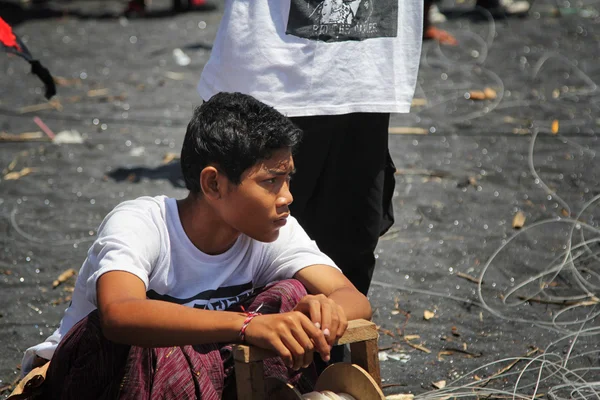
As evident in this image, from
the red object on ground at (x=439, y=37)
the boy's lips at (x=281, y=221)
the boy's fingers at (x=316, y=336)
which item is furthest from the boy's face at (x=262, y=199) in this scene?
the red object on ground at (x=439, y=37)

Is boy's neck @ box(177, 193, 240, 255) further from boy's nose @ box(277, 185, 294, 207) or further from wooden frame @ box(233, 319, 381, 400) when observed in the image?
wooden frame @ box(233, 319, 381, 400)

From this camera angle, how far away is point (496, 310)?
3.40 metres

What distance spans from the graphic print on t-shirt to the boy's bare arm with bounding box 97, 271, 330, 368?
0.86ft

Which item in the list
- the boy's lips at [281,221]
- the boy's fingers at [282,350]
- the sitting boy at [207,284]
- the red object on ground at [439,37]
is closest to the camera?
the boy's fingers at [282,350]

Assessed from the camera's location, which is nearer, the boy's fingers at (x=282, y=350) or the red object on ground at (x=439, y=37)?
the boy's fingers at (x=282, y=350)

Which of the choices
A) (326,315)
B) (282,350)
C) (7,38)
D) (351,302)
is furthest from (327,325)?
(7,38)

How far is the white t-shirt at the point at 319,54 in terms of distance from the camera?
2.53m

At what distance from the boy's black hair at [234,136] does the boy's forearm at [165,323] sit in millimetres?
419

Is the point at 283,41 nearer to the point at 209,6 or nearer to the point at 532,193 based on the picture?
the point at 532,193

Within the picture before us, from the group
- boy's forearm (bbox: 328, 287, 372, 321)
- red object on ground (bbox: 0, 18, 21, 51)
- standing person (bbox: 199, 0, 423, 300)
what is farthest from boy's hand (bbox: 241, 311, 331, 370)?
red object on ground (bbox: 0, 18, 21, 51)

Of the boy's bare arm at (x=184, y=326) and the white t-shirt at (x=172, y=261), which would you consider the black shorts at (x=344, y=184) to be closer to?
the white t-shirt at (x=172, y=261)

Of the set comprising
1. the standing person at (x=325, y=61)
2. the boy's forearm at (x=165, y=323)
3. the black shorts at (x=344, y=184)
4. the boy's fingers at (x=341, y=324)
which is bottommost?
the black shorts at (x=344, y=184)

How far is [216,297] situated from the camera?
7.02 feet

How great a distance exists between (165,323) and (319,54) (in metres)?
1.15
